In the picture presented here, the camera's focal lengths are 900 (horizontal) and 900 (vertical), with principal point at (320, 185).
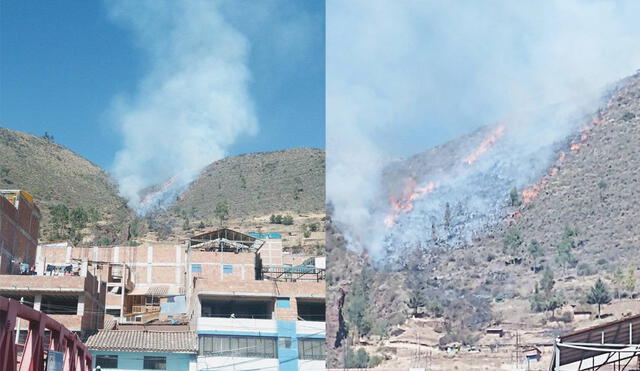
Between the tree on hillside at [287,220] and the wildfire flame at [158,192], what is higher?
the wildfire flame at [158,192]

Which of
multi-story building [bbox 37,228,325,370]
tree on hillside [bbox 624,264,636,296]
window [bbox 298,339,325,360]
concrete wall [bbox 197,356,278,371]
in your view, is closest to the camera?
concrete wall [bbox 197,356,278,371]

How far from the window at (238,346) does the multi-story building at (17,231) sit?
203 inches

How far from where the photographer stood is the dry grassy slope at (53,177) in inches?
1710

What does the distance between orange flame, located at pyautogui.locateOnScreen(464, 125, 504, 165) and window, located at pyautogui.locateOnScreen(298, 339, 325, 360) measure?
27.5 meters

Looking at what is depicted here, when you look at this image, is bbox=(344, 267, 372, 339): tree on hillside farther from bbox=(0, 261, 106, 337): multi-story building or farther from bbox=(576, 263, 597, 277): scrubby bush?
bbox=(0, 261, 106, 337): multi-story building

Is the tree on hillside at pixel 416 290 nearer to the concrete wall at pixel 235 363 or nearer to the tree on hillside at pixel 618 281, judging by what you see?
the tree on hillside at pixel 618 281

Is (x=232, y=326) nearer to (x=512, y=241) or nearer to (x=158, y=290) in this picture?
(x=158, y=290)

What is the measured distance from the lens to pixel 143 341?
2148cm

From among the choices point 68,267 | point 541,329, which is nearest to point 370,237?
point 541,329

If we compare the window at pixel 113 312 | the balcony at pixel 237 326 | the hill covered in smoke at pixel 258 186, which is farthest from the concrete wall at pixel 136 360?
the hill covered in smoke at pixel 258 186

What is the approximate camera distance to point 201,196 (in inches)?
1911

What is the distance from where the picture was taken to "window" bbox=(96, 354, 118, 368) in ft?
69.0

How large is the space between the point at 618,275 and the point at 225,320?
21.0 meters

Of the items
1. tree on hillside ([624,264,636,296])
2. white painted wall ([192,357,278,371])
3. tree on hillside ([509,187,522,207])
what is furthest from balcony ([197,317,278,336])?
tree on hillside ([509,187,522,207])
